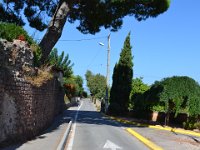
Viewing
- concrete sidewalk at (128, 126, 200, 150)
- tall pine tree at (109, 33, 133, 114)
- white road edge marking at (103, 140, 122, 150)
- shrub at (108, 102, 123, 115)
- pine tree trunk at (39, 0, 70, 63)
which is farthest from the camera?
tall pine tree at (109, 33, 133, 114)

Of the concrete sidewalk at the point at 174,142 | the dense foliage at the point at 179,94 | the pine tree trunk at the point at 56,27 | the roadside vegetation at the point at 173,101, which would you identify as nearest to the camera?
the concrete sidewalk at the point at 174,142

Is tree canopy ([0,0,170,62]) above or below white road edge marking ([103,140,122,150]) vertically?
above

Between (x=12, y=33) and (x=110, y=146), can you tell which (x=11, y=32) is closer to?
(x=12, y=33)

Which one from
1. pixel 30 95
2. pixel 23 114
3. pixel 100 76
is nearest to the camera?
pixel 23 114

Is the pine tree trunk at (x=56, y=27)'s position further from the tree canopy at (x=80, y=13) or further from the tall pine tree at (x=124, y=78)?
the tall pine tree at (x=124, y=78)

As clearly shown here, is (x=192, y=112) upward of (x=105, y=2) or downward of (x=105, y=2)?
downward

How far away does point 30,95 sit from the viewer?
54.7 feet

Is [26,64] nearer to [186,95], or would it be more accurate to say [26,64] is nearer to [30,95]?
[30,95]

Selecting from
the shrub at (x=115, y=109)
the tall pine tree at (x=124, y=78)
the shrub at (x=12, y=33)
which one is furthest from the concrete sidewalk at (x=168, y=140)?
the tall pine tree at (x=124, y=78)

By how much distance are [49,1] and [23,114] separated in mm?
15219

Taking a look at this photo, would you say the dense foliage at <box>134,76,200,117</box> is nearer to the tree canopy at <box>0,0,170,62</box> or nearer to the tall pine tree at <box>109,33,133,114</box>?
the tree canopy at <box>0,0,170,62</box>

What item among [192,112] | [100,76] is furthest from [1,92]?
[100,76]

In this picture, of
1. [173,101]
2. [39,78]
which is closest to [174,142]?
[39,78]

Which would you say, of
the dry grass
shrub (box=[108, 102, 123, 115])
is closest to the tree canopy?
the dry grass
